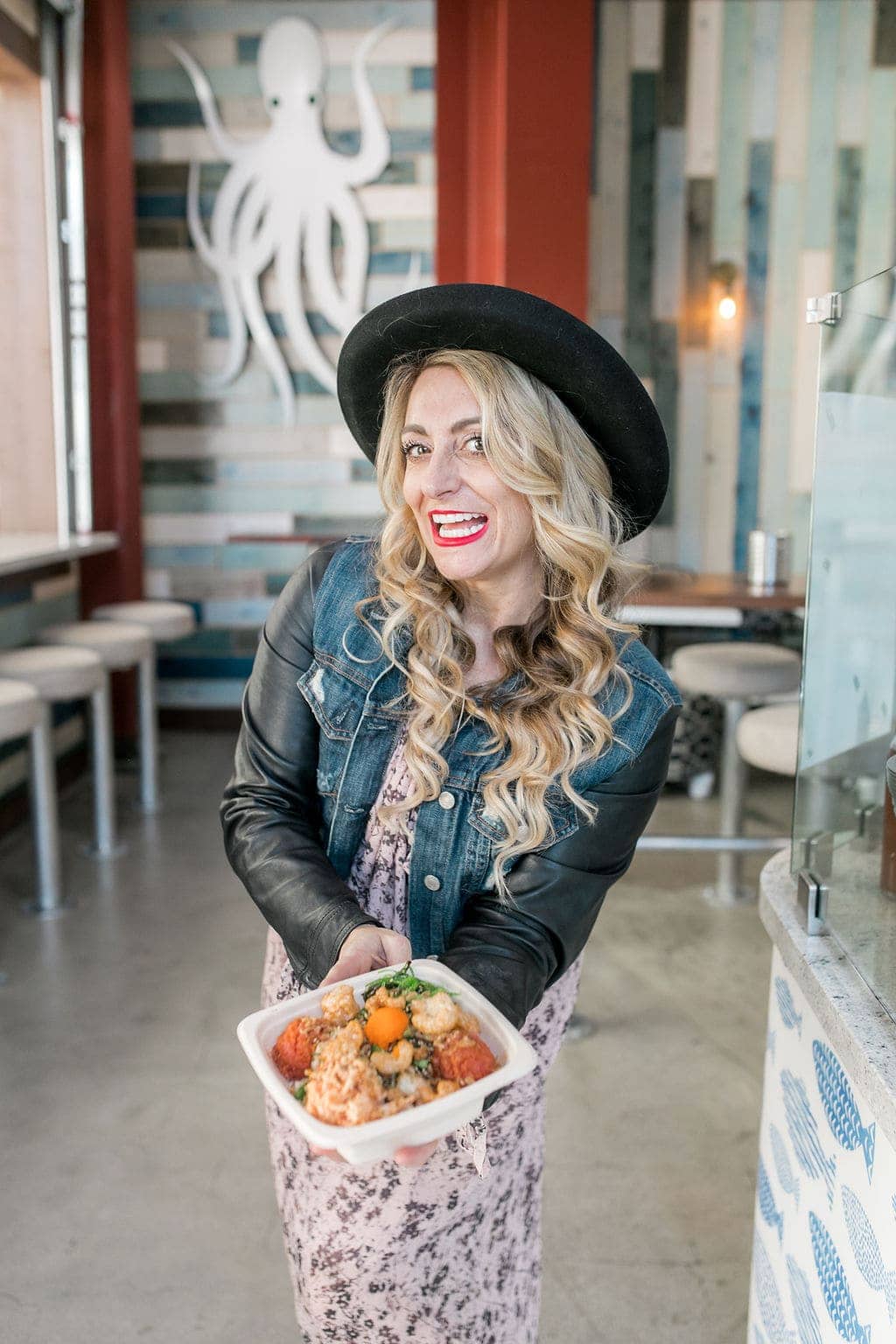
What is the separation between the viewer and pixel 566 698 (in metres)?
1.45

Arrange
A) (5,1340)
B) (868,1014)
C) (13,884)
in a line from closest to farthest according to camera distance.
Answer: (868,1014) < (5,1340) < (13,884)

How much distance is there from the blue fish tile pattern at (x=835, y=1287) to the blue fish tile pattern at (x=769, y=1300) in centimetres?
20

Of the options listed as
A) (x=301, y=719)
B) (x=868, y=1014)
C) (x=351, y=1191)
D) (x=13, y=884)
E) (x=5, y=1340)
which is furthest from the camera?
(x=13, y=884)

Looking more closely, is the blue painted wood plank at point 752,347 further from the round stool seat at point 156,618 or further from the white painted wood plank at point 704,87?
the round stool seat at point 156,618

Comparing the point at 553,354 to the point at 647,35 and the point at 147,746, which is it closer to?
the point at 147,746

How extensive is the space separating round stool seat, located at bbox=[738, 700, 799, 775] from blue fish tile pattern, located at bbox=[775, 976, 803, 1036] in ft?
5.13

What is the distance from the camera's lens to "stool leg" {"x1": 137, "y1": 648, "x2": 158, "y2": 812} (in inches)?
185

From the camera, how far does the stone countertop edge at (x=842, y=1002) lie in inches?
42.3

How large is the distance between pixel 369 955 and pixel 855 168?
16.7ft

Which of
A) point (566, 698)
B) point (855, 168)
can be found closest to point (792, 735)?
point (566, 698)

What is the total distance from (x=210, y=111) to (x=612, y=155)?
198 centimetres

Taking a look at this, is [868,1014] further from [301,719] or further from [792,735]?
[792,735]

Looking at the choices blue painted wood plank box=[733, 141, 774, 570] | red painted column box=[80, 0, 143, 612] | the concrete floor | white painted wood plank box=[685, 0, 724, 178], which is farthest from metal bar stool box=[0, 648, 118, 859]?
white painted wood plank box=[685, 0, 724, 178]

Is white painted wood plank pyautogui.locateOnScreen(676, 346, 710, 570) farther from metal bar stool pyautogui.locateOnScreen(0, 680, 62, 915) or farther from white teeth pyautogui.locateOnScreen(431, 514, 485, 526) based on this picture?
white teeth pyautogui.locateOnScreen(431, 514, 485, 526)
